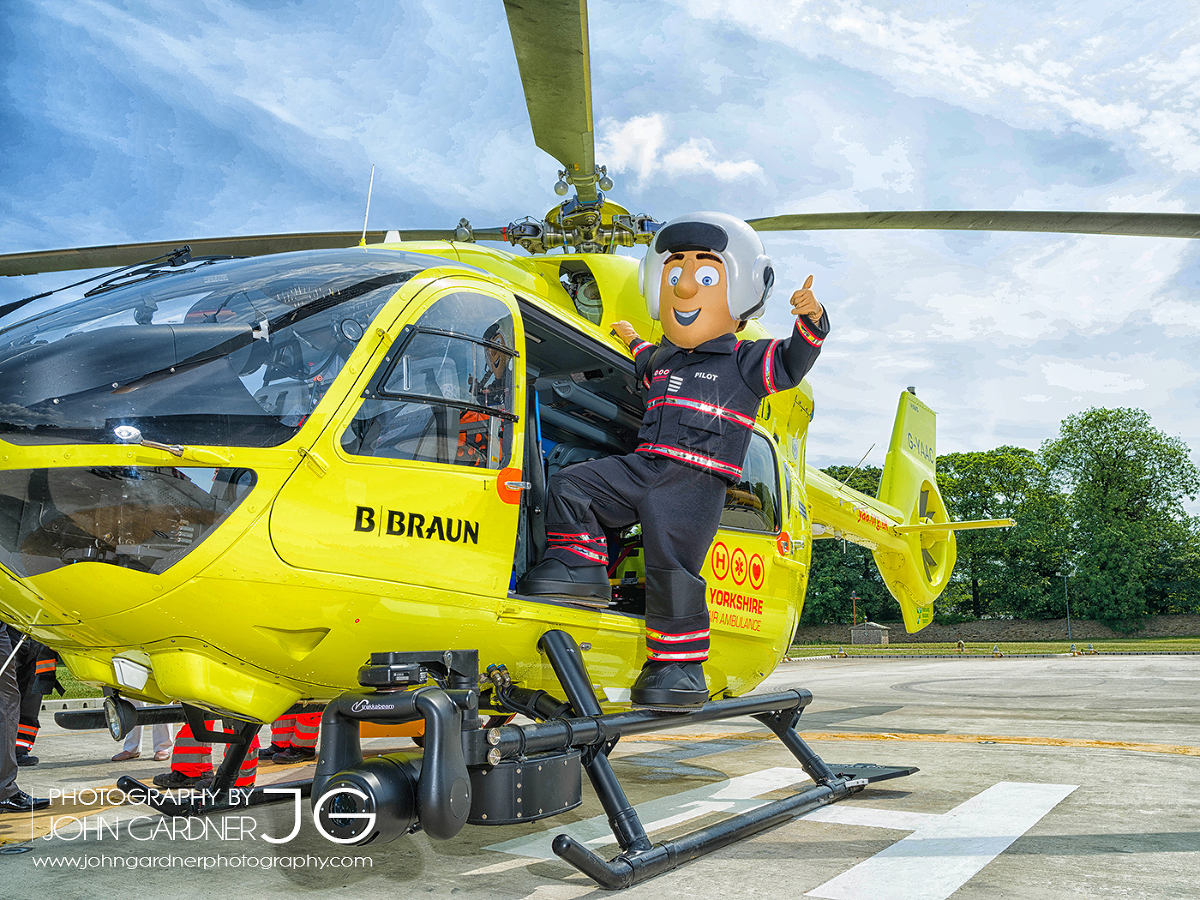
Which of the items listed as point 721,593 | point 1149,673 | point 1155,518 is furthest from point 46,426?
point 1155,518

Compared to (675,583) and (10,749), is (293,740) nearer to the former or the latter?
(10,749)

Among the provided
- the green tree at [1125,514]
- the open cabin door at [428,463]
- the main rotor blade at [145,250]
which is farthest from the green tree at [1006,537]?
the open cabin door at [428,463]

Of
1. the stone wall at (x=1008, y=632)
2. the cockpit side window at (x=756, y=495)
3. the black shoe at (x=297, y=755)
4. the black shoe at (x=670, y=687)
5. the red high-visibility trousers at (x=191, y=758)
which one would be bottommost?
the stone wall at (x=1008, y=632)

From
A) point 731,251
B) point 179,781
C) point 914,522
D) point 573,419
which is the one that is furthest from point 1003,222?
point 179,781

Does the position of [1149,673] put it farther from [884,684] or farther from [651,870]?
[651,870]

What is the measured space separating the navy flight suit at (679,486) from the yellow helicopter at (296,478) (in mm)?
241

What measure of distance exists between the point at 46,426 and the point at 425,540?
1.22m

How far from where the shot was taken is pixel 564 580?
362 centimetres

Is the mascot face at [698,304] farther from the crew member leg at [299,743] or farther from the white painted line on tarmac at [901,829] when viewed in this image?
the crew member leg at [299,743]

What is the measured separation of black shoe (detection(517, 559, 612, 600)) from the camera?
11.8ft

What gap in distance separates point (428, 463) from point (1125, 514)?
54263mm

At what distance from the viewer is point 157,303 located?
9.78 feet

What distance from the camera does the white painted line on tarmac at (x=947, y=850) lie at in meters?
3.15

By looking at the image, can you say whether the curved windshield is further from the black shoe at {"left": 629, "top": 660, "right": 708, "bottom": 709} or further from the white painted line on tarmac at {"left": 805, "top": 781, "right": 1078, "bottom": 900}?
the white painted line on tarmac at {"left": 805, "top": 781, "right": 1078, "bottom": 900}
